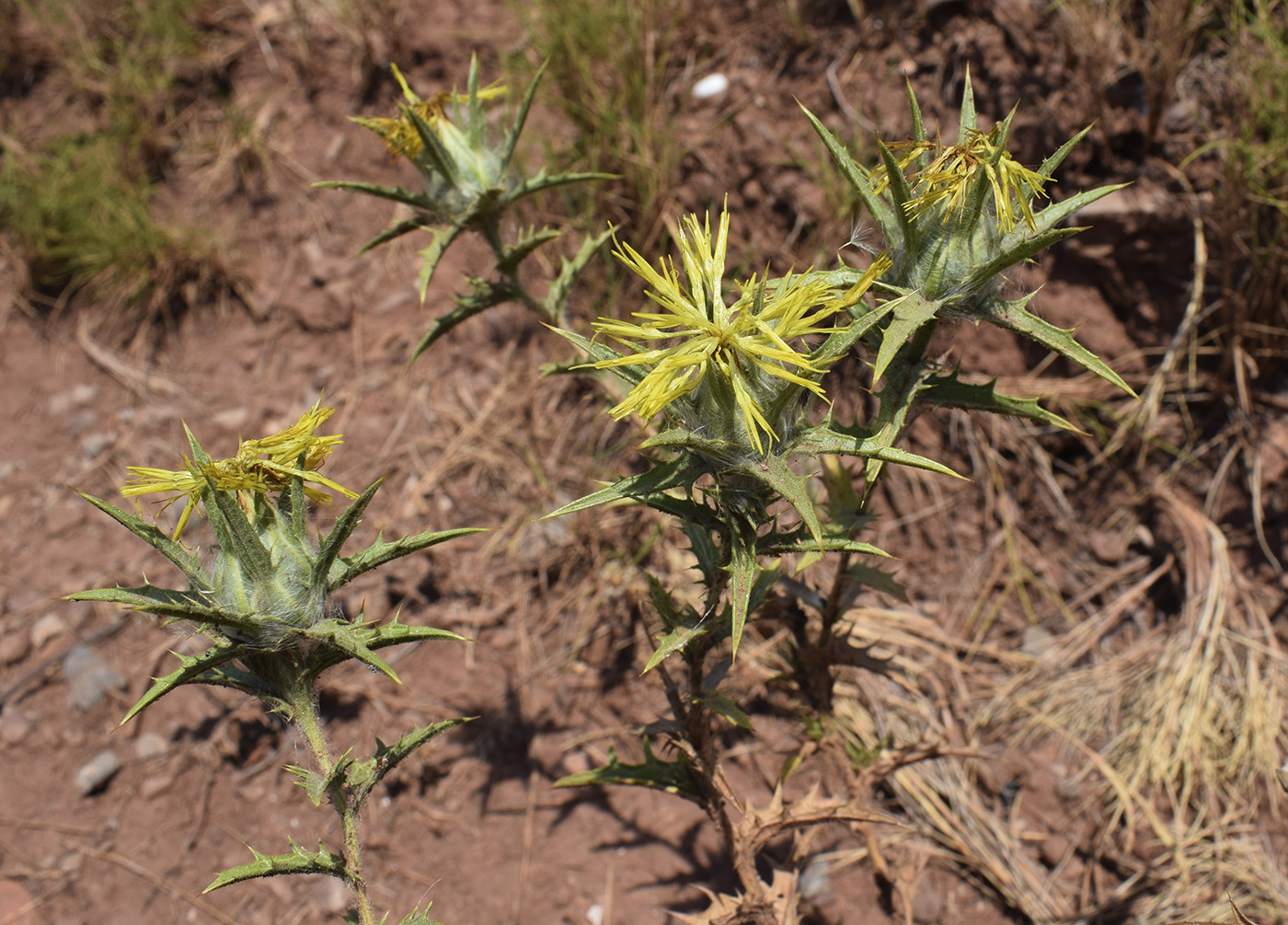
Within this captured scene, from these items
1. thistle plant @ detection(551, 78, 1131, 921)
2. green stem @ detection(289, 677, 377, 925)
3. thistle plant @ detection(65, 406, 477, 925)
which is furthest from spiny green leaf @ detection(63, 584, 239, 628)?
thistle plant @ detection(551, 78, 1131, 921)

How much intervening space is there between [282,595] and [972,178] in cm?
153

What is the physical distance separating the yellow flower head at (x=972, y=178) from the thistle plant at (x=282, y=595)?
1.07m

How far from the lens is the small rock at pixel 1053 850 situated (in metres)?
2.87

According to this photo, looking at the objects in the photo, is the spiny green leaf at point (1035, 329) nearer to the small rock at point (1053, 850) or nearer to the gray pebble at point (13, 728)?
the small rock at point (1053, 850)

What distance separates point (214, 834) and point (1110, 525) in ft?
11.8

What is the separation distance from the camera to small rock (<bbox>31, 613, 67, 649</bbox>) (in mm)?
3549

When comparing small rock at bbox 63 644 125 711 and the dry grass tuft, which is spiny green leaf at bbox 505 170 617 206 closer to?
the dry grass tuft

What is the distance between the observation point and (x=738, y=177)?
3.87 m

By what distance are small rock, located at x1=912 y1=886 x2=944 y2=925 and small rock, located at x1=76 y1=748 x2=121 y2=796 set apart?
292 centimetres

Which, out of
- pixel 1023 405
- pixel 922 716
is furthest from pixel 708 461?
pixel 922 716

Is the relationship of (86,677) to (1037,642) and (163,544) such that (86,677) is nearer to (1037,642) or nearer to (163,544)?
(163,544)

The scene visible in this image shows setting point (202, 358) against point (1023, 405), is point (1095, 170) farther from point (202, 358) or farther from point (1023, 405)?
point (202, 358)

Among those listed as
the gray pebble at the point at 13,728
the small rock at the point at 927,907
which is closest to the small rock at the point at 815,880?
the small rock at the point at 927,907

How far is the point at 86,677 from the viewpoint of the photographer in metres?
3.43
